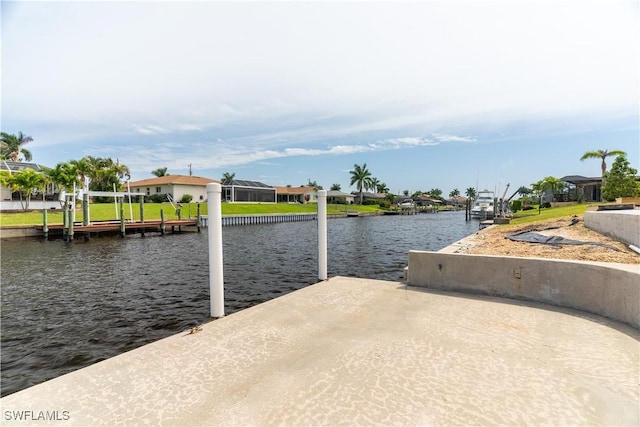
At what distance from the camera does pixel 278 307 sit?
5203mm

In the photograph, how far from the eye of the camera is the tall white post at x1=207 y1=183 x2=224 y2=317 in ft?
15.6

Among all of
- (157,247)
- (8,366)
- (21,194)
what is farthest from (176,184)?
(8,366)

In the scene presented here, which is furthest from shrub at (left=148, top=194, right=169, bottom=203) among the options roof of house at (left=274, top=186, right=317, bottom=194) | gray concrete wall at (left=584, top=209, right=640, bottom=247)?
gray concrete wall at (left=584, top=209, right=640, bottom=247)

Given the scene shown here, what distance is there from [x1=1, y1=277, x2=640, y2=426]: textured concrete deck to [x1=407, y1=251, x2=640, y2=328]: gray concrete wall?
0.26m

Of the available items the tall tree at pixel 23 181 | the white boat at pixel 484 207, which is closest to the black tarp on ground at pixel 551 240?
the white boat at pixel 484 207

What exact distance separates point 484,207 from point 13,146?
7838cm

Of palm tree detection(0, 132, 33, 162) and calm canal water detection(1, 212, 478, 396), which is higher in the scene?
palm tree detection(0, 132, 33, 162)

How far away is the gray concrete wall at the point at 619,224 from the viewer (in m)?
6.77

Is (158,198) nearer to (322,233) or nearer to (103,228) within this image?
(103,228)

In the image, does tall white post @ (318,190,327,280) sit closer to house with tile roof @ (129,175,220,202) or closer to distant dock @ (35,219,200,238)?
distant dock @ (35,219,200,238)

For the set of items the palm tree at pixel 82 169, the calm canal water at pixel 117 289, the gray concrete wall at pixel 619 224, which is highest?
the palm tree at pixel 82 169

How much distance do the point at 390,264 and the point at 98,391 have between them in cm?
1227

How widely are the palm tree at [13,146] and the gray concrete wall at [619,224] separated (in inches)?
2832
